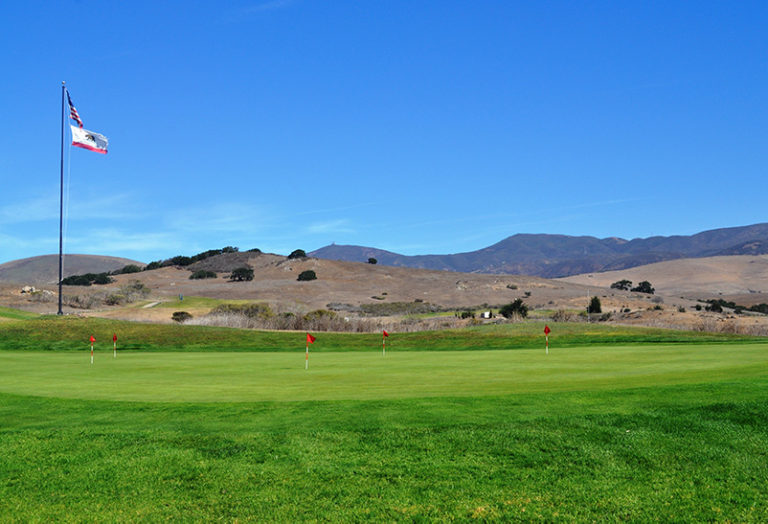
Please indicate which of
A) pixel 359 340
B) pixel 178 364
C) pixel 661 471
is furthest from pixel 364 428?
pixel 359 340

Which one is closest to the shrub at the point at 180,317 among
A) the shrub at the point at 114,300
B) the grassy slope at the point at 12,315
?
the grassy slope at the point at 12,315

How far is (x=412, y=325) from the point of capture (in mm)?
46156

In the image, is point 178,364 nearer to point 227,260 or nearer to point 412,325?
point 412,325

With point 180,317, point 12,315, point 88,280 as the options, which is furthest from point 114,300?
point 88,280

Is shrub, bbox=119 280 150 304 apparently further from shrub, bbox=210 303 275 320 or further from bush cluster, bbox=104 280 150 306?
shrub, bbox=210 303 275 320

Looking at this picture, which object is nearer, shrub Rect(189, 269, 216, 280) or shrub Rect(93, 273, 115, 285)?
shrub Rect(93, 273, 115, 285)

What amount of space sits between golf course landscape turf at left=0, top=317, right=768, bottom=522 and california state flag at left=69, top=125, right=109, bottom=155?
102 feet

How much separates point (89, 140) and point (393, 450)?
41032 mm

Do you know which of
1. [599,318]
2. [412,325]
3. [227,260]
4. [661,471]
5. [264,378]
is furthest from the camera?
[227,260]

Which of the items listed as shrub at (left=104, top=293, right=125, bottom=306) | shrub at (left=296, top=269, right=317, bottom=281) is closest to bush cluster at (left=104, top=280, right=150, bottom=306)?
shrub at (left=104, top=293, right=125, bottom=306)

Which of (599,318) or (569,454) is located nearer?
(569,454)

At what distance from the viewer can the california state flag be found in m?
43.2

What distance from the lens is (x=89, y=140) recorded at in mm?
44188

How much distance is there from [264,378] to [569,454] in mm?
10462
